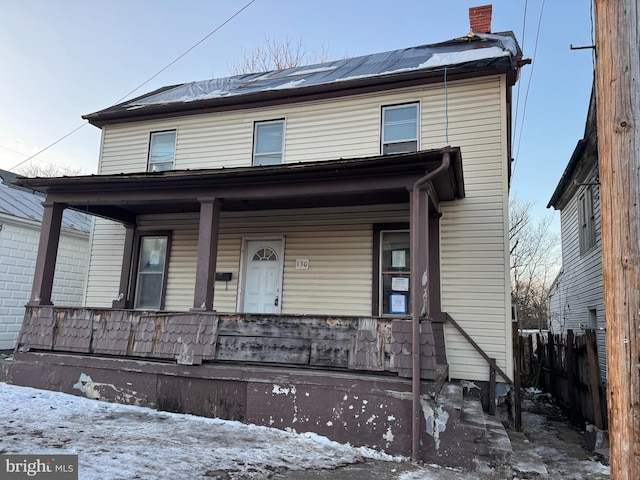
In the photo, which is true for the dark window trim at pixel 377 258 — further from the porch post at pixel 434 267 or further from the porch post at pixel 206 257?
the porch post at pixel 206 257

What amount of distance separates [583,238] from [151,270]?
34.0ft

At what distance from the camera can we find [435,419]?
4.70m

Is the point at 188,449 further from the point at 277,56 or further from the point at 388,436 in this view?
the point at 277,56

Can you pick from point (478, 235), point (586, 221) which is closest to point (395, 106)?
point (478, 235)

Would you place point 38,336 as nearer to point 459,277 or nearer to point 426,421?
point 426,421

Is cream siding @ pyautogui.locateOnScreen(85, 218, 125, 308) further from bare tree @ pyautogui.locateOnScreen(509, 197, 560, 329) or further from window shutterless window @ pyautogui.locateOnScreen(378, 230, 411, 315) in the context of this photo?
bare tree @ pyautogui.locateOnScreen(509, 197, 560, 329)

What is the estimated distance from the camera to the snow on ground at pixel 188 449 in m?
3.86

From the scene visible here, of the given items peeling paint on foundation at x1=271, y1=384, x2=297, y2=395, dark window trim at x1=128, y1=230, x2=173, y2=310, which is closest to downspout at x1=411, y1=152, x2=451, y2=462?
peeling paint on foundation at x1=271, y1=384, x2=297, y2=395

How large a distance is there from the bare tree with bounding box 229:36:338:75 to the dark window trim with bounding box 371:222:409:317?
1819 cm

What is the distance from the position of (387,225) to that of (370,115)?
85.9 inches

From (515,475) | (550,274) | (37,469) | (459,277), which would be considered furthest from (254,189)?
(550,274)

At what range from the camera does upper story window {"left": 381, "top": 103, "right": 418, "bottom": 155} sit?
7773mm

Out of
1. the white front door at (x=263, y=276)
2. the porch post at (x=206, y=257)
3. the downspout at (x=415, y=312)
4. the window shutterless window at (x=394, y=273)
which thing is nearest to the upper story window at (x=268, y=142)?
the white front door at (x=263, y=276)

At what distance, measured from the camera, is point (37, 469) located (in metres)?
3.50
